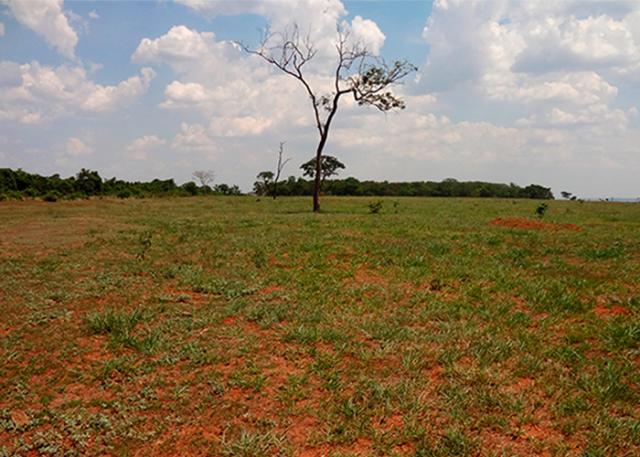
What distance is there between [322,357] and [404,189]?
3464 inches

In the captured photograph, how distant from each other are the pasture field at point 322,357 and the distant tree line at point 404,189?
72.6 m

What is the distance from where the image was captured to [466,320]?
683cm

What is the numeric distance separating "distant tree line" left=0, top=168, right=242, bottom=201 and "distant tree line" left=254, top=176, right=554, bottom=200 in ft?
69.8

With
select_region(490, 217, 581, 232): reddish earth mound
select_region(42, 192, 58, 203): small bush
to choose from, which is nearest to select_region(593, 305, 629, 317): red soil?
select_region(490, 217, 581, 232): reddish earth mound

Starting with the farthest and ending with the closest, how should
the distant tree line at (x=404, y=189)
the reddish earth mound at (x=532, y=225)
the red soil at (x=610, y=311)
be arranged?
the distant tree line at (x=404, y=189) < the reddish earth mound at (x=532, y=225) < the red soil at (x=610, y=311)

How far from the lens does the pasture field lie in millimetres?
3941

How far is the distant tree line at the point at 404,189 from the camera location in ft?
271

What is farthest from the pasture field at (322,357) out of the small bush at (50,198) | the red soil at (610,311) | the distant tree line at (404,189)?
the distant tree line at (404,189)

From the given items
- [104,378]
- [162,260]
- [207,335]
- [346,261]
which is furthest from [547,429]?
[162,260]

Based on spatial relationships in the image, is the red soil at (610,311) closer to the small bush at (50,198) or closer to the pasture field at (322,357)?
the pasture field at (322,357)

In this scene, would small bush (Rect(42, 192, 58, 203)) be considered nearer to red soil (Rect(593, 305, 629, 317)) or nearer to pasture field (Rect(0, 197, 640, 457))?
pasture field (Rect(0, 197, 640, 457))

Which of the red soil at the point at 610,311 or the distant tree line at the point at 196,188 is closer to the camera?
the red soil at the point at 610,311

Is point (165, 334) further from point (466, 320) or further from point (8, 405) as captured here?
point (466, 320)

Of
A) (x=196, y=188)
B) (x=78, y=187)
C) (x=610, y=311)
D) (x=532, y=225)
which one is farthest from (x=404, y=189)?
(x=610, y=311)
